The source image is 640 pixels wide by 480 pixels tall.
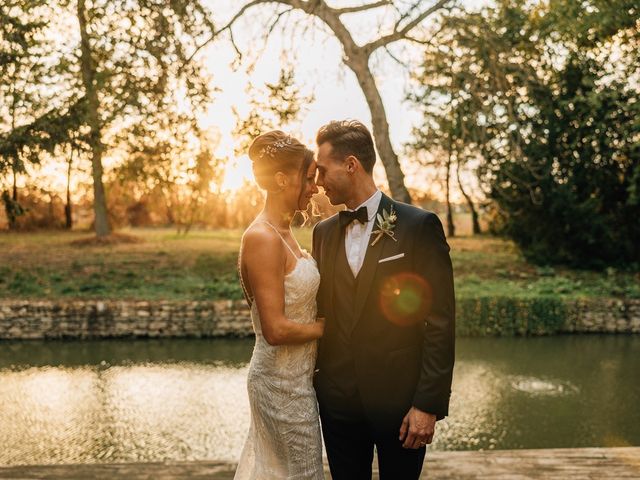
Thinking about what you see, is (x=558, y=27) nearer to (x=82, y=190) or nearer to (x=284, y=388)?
(x=284, y=388)

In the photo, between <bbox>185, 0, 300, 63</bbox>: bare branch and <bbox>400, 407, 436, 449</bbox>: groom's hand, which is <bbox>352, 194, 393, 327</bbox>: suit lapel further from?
<bbox>185, 0, 300, 63</bbox>: bare branch

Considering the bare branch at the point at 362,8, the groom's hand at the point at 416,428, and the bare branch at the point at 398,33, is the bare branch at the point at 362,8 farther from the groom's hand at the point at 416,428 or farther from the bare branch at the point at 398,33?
the groom's hand at the point at 416,428

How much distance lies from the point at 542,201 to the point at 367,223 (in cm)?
1491

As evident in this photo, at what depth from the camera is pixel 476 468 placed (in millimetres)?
4074

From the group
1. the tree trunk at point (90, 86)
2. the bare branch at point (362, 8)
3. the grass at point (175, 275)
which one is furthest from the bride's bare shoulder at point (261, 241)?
the bare branch at point (362, 8)

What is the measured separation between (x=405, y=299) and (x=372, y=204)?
0.42m

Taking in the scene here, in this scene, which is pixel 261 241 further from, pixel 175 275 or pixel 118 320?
pixel 175 275

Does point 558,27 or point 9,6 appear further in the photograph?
point 558,27

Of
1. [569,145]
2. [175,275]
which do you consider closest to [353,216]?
[175,275]

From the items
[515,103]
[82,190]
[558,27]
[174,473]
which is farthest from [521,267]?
[82,190]

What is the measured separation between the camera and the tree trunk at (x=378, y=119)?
1261 centimetres

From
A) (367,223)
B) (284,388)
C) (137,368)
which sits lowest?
(137,368)

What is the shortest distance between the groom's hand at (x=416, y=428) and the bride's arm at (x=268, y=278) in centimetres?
Result: 56

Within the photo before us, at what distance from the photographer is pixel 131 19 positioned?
11.3 m
